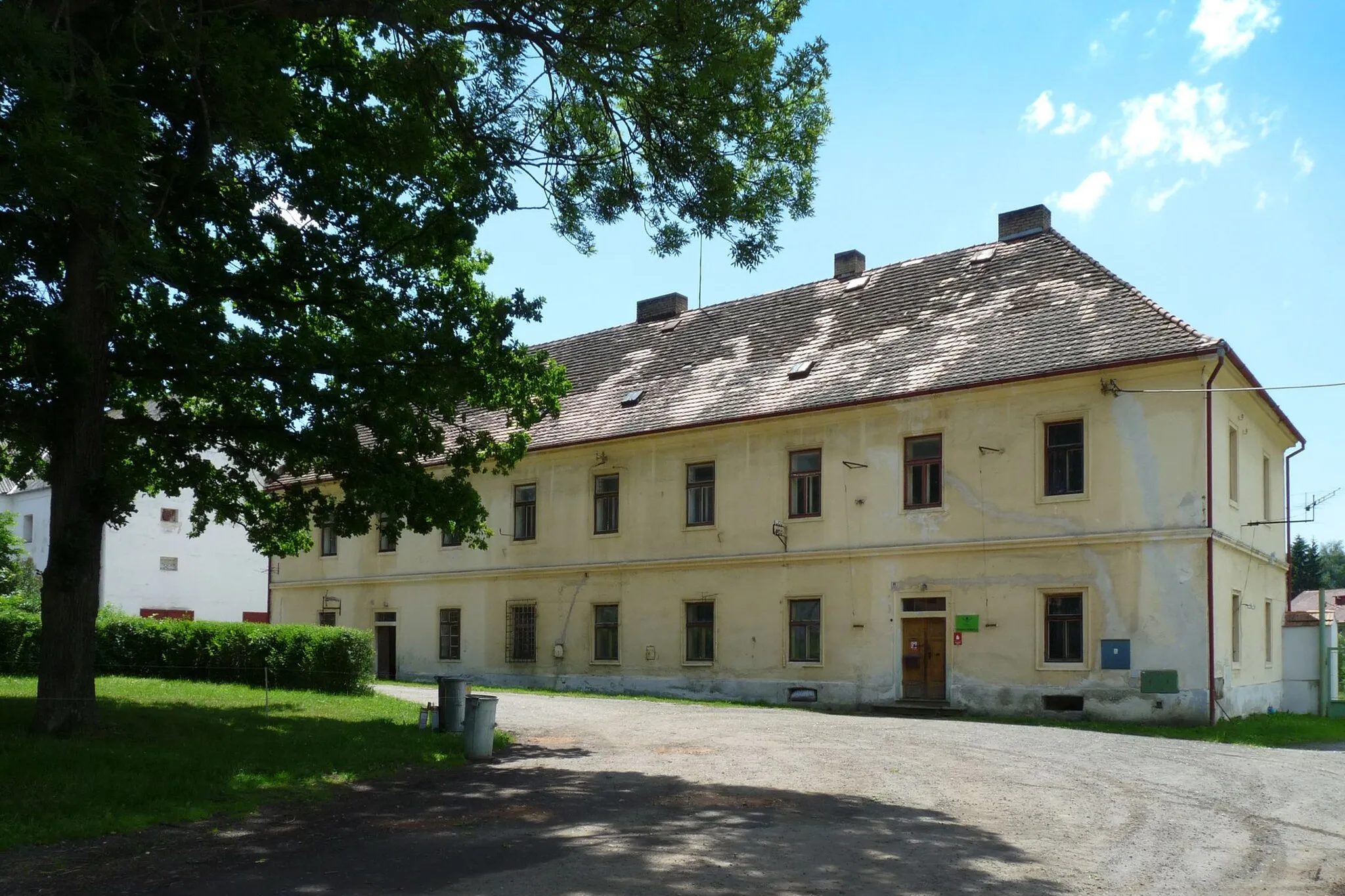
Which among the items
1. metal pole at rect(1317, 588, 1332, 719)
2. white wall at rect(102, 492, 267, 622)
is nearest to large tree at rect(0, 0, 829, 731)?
metal pole at rect(1317, 588, 1332, 719)

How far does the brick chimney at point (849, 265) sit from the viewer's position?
31328mm

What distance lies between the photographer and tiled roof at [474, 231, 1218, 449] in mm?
23703

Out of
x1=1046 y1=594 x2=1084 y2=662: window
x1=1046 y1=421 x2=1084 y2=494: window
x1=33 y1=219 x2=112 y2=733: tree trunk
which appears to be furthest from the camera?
x1=1046 y1=421 x2=1084 y2=494: window

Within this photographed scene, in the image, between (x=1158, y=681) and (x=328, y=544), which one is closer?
(x=1158, y=681)

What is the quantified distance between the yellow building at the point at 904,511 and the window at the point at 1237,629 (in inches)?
2.9

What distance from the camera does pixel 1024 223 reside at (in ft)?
93.0

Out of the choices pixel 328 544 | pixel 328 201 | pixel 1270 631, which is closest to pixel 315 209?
pixel 328 201

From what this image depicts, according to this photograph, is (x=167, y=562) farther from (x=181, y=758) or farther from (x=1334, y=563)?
(x=1334, y=563)

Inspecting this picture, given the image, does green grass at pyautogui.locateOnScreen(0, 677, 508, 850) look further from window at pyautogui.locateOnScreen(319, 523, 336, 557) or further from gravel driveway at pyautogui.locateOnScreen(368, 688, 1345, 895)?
window at pyautogui.locateOnScreen(319, 523, 336, 557)

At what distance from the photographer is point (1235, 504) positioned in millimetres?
24391

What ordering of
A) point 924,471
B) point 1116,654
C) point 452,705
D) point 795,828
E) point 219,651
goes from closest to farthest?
point 795,828 < point 452,705 < point 1116,654 < point 219,651 < point 924,471

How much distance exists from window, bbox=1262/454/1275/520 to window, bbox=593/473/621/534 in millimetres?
14862

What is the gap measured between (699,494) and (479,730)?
15.2 metres

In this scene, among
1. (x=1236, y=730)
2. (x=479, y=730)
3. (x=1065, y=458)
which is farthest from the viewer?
(x=1065, y=458)
